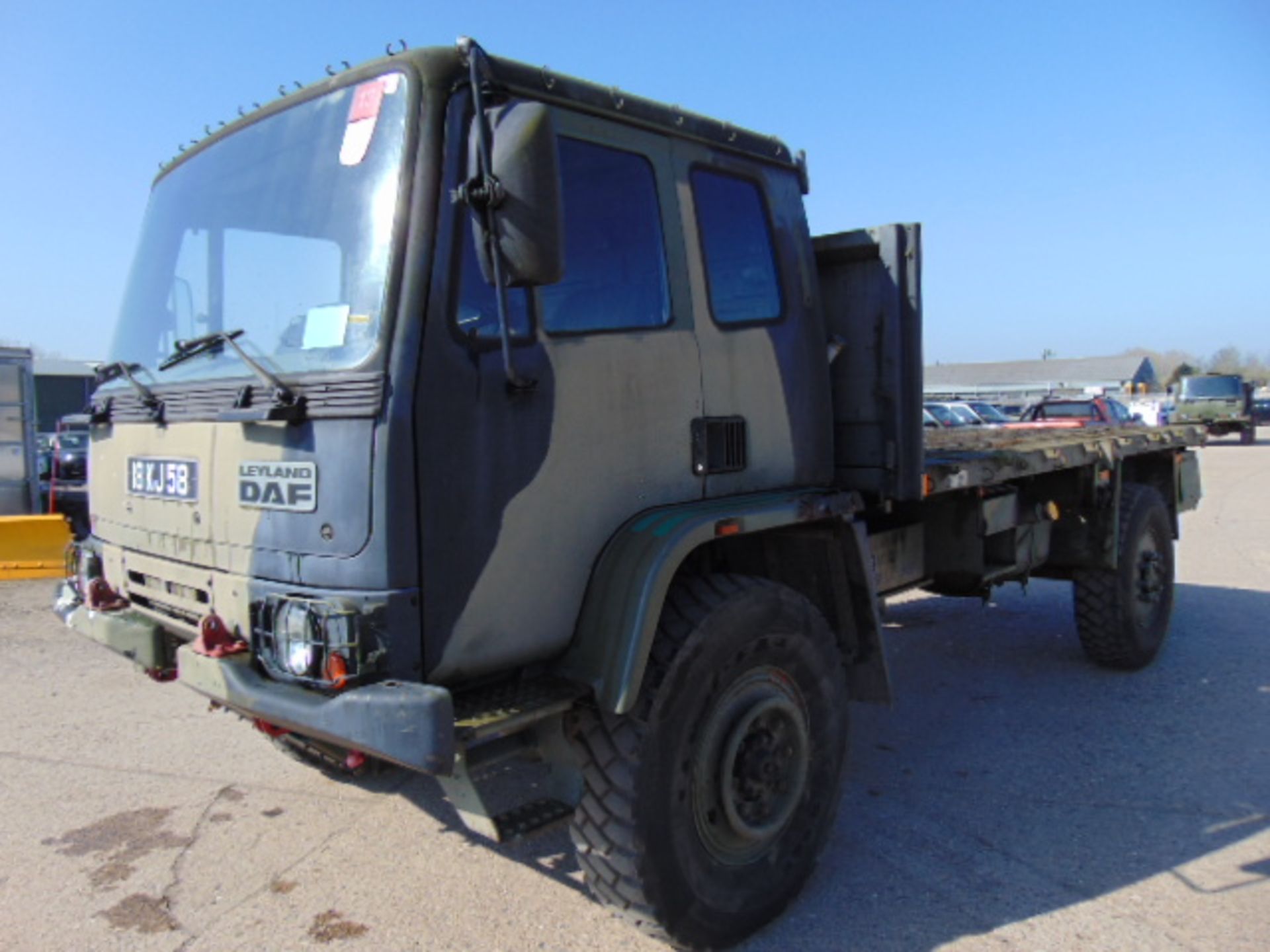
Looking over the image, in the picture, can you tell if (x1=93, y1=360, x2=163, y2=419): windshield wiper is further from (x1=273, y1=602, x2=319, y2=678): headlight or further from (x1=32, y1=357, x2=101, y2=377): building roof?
(x1=32, y1=357, x2=101, y2=377): building roof

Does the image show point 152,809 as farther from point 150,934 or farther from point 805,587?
point 805,587

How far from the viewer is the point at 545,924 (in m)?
3.27

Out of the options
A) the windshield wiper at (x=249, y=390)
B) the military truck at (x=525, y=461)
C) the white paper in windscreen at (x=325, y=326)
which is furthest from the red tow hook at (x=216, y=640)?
the white paper in windscreen at (x=325, y=326)

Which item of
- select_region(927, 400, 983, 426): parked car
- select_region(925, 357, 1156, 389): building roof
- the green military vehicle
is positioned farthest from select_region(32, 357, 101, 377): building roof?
select_region(925, 357, 1156, 389): building roof

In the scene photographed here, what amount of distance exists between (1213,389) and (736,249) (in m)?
35.4

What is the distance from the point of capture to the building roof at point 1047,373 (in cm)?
6281

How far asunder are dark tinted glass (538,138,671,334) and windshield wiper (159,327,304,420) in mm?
751

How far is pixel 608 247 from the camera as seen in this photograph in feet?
10.1

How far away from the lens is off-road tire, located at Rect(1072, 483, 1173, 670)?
6020 mm

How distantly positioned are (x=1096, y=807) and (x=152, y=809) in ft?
13.3

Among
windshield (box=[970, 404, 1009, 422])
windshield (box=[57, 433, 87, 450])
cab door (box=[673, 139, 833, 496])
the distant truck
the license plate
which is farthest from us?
windshield (box=[970, 404, 1009, 422])

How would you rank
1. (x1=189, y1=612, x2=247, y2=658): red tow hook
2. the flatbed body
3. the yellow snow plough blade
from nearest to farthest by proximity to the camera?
(x1=189, y1=612, x2=247, y2=658): red tow hook → the flatbed body → the yellow snow plough blade

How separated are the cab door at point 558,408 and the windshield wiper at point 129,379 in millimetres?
1243

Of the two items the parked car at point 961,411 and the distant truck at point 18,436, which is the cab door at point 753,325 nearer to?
the distant truck at point 18,436
